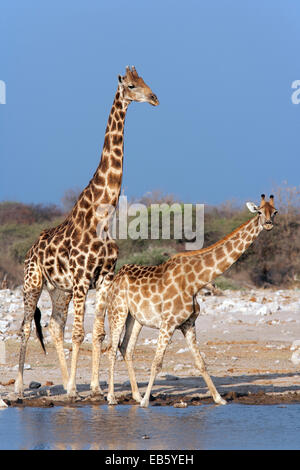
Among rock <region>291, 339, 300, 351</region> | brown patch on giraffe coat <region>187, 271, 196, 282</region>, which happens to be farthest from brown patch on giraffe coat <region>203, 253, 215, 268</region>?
rock <region>291, 339, 300, 351</region>

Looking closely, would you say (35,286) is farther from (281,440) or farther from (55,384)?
(281,440)

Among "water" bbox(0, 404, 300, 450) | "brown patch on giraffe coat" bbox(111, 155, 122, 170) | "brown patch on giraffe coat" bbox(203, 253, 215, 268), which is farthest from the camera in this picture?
"brown patch on giraffe coat" bbox(111, 155, 122, 170)

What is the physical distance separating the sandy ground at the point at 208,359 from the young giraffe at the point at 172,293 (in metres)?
0.56

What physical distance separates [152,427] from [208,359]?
508cm

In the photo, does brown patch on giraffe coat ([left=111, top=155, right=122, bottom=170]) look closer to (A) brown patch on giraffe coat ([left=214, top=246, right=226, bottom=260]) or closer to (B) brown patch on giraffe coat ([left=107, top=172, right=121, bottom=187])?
(B) brown patch on giraffe coat ([left=107, top=172, right=121, bottom=187])

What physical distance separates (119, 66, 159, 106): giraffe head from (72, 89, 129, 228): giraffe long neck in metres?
0.16

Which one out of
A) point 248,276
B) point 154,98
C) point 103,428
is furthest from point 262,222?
point 248,276

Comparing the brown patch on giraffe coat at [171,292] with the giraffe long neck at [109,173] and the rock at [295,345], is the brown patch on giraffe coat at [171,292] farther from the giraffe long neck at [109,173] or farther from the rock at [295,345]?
the rock at [295,345]

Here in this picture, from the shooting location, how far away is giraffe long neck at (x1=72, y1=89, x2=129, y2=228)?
10.2 meters

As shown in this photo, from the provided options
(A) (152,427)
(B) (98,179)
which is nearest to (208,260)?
(B) (98,179)

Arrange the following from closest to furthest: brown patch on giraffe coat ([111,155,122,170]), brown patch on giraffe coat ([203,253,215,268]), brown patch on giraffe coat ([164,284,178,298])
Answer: brown patch on giraffe coat ([164,284,178,298]), brown patch on giraffe coat ([203,253,215,268]), brown patch on giraffe coat ([111,155,122,170])

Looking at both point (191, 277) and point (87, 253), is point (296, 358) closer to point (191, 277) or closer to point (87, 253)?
point (191, 277)
